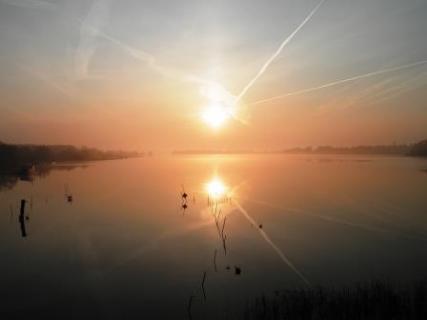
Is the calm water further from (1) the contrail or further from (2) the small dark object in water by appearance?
(2) the small dark object in water

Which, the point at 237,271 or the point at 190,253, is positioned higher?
the point at 237,271

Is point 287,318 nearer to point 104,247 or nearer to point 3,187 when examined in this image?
point 104,247

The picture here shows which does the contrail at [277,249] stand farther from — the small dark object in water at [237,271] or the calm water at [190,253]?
the small dark object in water at [237,271]

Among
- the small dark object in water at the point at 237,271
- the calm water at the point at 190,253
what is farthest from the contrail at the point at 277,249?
the small dark object in water at the point at 237,271

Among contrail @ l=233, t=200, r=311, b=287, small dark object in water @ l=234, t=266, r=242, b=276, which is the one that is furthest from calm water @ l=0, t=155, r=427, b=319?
small dark object in water @ l=234, t=266, r=242, b=276

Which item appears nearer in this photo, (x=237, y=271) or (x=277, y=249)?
(x=237, y=271)

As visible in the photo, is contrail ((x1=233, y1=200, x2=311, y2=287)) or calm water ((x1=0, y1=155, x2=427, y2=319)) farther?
contrail ((x1=233, y1=200, x2=311, y2=287))

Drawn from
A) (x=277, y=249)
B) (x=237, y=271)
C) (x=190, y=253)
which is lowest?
(x=190, y=253)

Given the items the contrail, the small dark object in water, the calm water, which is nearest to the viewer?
the calm water


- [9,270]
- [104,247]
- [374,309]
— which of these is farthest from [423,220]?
[9,270]

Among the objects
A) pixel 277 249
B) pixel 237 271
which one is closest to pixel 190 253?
pixel 237 271

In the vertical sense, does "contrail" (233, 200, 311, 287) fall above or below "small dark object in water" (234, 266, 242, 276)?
above

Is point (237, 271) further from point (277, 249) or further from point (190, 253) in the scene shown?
point (277, 249)

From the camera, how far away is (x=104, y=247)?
2398 centimetres
